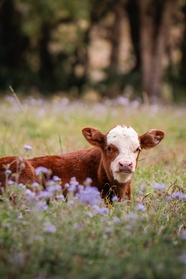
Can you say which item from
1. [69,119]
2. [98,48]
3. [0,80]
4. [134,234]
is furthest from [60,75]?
[134,234]

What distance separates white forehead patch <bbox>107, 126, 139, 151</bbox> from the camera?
17.9ft

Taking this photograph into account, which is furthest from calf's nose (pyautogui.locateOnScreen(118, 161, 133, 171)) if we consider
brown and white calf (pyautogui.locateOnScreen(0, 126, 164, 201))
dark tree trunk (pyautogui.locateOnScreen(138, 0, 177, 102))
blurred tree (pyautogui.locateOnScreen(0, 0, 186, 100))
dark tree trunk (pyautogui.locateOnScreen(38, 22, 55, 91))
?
dark tree trunk (pyautogui.locateOnScreen(38, 22, 55, 91))

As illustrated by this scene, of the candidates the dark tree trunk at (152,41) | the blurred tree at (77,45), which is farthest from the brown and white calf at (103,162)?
the dark tree trunk at (152,41)

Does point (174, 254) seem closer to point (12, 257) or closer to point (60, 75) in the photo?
point (12, 257)

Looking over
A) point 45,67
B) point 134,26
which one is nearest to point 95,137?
point 45,67

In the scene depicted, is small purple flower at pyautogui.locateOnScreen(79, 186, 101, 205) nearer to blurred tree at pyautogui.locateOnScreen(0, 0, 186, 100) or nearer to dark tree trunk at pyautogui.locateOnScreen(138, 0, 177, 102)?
blurred tree at pyautogui.locateOnScreen(0, 0, 186, 100)

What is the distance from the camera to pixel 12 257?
3627 millimetres

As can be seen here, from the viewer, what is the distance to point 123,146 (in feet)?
17.9

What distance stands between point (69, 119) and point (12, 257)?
8.01 metres

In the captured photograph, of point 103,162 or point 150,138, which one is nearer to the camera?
point 103,162

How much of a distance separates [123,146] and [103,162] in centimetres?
33

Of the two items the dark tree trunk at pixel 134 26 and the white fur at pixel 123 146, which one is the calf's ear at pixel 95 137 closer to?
the white fur at pixel 123 146

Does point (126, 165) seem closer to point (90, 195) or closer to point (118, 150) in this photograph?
point (118, 150)

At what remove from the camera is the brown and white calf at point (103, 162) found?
17.8ft
